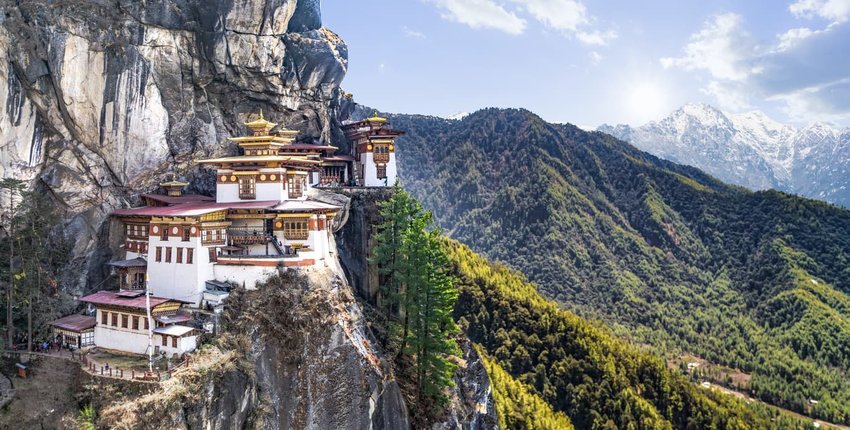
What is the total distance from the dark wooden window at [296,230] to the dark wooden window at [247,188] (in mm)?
5932

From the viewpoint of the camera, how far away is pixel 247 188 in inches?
2212

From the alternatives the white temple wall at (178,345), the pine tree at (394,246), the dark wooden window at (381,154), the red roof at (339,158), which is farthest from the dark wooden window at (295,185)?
the white temple wall at (178,345)

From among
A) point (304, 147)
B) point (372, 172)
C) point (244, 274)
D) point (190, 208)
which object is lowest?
point (244, 274)

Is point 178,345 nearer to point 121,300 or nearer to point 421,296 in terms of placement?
point 121,300

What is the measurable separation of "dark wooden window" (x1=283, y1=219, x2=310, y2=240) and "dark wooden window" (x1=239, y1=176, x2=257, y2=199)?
19.5ft

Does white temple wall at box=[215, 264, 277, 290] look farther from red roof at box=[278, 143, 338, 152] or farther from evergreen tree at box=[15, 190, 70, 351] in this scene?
red roof at box=[278, 143, 338, 152]

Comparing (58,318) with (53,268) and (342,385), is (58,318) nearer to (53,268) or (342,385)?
(53,268)

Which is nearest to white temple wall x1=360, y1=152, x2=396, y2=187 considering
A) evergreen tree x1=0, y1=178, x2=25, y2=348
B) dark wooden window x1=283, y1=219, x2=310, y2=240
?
dark wooden window x1=283, y1=219, x2=310, y2=240

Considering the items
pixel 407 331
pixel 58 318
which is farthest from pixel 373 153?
pixel 58 318

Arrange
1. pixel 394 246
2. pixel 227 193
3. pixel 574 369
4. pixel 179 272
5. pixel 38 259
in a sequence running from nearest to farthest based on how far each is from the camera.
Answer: pixel 179 272, pixel 38 259, pixel 394 246, pixel 227 193, pixel 574 369

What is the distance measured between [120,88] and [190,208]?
41.8 feet

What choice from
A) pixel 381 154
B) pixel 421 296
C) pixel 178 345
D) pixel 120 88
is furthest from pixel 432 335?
pixel 120 88

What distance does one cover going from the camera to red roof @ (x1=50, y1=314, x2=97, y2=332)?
45.6 metres

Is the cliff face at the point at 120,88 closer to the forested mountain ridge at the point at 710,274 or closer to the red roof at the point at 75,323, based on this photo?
the red roof at the point at 75,323
